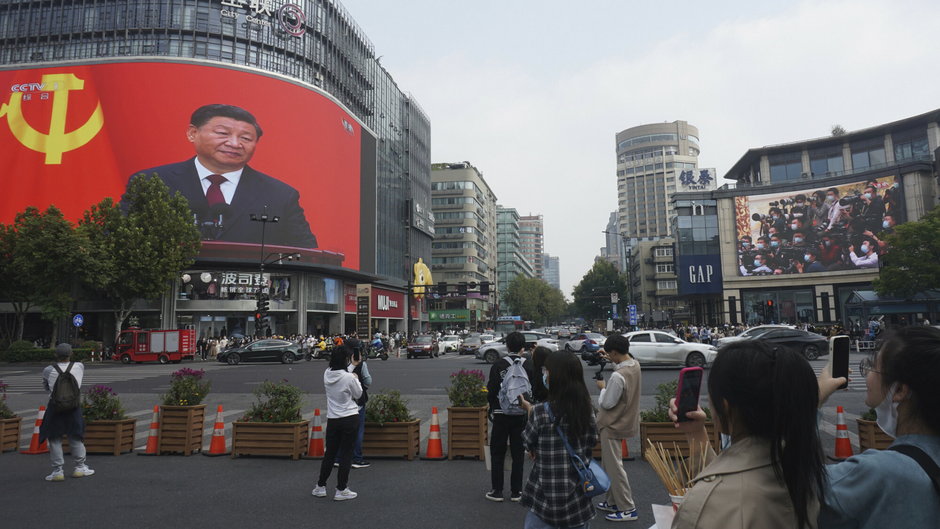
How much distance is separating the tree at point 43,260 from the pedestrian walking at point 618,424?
126 feet

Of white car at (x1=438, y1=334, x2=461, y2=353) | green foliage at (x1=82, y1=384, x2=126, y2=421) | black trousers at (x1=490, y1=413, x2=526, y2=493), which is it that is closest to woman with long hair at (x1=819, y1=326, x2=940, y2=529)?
black trousers at (x1=490, y1=413, x2=526, y2=493)

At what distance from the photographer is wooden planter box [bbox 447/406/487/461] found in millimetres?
8414

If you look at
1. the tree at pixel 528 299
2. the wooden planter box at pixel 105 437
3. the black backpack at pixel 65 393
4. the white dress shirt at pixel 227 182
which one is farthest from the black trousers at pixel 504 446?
the tree at pixel 528 299

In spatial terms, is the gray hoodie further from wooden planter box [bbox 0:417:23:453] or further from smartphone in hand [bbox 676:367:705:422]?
wooden planter box [bbox 0:417:23:453]

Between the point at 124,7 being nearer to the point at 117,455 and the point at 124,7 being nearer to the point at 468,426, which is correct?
the point at 117,455

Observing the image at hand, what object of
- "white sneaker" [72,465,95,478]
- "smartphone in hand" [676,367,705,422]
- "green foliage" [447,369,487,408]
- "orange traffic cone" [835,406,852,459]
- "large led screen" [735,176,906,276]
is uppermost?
"large led screen" [735,176,906,276]

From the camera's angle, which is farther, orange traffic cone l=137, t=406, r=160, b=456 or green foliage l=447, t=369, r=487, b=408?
orange traffic cone l=137, t=406, r=160, b=456

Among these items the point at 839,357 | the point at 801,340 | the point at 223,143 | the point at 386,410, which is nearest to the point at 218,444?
the point at 386,410

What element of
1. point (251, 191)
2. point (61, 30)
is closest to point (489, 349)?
point (251, 191)

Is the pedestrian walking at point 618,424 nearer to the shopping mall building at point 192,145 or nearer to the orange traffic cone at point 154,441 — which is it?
the orange traffic cone at point 154,441

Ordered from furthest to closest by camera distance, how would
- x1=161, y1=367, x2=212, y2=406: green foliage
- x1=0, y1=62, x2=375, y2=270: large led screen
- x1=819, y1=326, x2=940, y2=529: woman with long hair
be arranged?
x1=0, y1=62, x2=375, y2=270: large led screen → x1=161, y1=367, x2=212, y2=406: green foliage → x1=819, y1=326, x2=940, y2=529: woman with long hair

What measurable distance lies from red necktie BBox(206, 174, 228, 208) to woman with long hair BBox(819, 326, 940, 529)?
46.4m

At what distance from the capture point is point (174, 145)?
42.4 m

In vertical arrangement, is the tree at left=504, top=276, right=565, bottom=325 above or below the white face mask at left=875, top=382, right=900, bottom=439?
above
